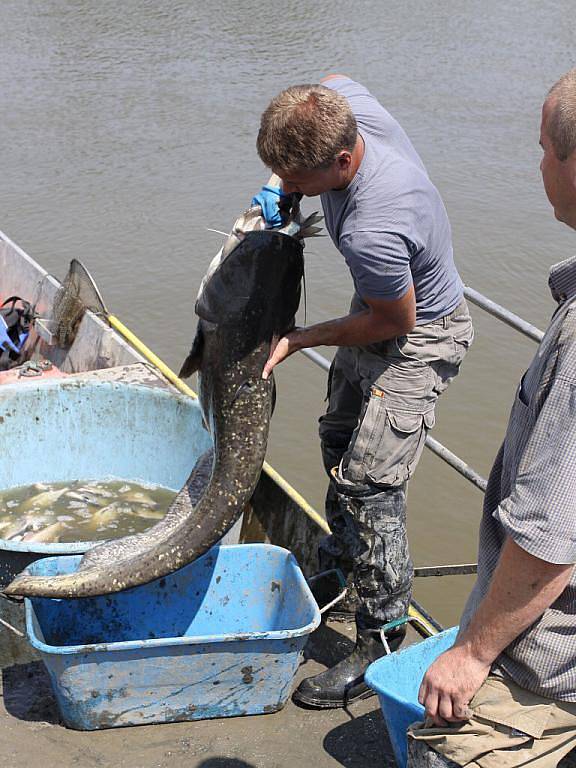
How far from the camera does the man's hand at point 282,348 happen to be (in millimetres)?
3684

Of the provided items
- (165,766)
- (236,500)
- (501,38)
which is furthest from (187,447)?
(501,38)

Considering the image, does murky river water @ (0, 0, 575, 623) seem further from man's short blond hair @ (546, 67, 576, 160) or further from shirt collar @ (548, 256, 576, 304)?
man's short blond hair @ (546, 67, 576, 160)

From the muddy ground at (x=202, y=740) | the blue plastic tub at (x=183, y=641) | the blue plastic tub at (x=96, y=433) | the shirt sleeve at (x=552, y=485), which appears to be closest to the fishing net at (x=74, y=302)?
the blue plastic tub at (x=96, y=433)

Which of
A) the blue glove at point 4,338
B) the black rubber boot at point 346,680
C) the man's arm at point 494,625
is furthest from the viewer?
the blue glove at point 4,338

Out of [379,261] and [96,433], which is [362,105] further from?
[96,433]

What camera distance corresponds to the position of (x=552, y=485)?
2.15 meters

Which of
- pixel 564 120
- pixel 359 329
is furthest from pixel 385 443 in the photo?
pixel 564 120

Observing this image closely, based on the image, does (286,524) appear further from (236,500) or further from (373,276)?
(373,276)

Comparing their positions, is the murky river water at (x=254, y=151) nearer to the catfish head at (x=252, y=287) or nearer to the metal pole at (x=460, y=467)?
the metal pole at (x=460, y=467)

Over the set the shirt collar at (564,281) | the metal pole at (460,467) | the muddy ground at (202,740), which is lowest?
the muddy ground at (202,740)

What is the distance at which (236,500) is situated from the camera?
385 cm

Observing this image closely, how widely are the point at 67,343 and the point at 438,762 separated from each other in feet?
17.2

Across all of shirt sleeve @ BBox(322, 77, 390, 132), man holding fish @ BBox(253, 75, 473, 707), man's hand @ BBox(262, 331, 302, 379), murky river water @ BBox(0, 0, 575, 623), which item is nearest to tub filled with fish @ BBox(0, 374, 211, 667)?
man holding fish @ BBox(253, 75, 473, 707)

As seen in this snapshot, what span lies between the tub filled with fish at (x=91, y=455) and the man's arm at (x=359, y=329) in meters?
1.79
